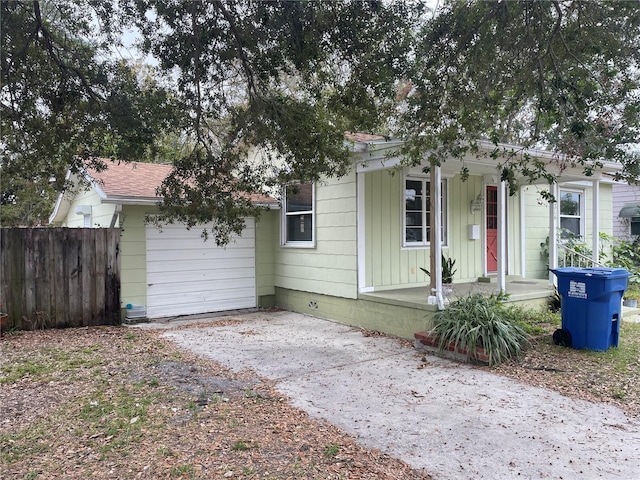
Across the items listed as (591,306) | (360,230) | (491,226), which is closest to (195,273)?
(360,230)

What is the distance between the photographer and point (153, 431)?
3.74 metres

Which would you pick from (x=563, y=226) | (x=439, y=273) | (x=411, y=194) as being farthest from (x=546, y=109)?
(x=563, y=226)

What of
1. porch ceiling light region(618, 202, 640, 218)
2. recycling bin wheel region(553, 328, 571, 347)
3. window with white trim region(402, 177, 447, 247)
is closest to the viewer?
recycling bin wheel region(553, 328, 571, 347)

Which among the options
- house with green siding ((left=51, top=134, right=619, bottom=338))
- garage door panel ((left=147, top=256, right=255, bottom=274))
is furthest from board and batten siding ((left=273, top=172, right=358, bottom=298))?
garage door panel ((left=147, top=256, right=255, bottom=274))

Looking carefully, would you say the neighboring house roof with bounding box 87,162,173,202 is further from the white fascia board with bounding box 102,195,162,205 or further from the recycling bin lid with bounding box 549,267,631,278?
the recycling bin lid with bounding box 549,267,631,278

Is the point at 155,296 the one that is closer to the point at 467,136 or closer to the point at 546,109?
the point at 467,136

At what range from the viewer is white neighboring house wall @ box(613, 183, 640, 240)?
15633 millimetres

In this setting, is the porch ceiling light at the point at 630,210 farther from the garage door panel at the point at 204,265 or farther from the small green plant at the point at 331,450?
the small green plant at the point at 331,450

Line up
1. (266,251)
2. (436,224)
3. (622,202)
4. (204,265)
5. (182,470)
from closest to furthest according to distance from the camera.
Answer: (182,470)
(436,224)
(204,265)
(266,251)
(622,202)

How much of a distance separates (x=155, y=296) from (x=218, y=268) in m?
1.41

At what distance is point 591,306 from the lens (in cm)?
586

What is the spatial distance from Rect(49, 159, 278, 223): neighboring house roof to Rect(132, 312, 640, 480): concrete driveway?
2.53 metres

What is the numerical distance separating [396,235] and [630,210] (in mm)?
11162

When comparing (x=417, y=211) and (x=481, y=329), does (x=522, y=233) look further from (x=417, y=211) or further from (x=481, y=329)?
(x=481, y=329)
